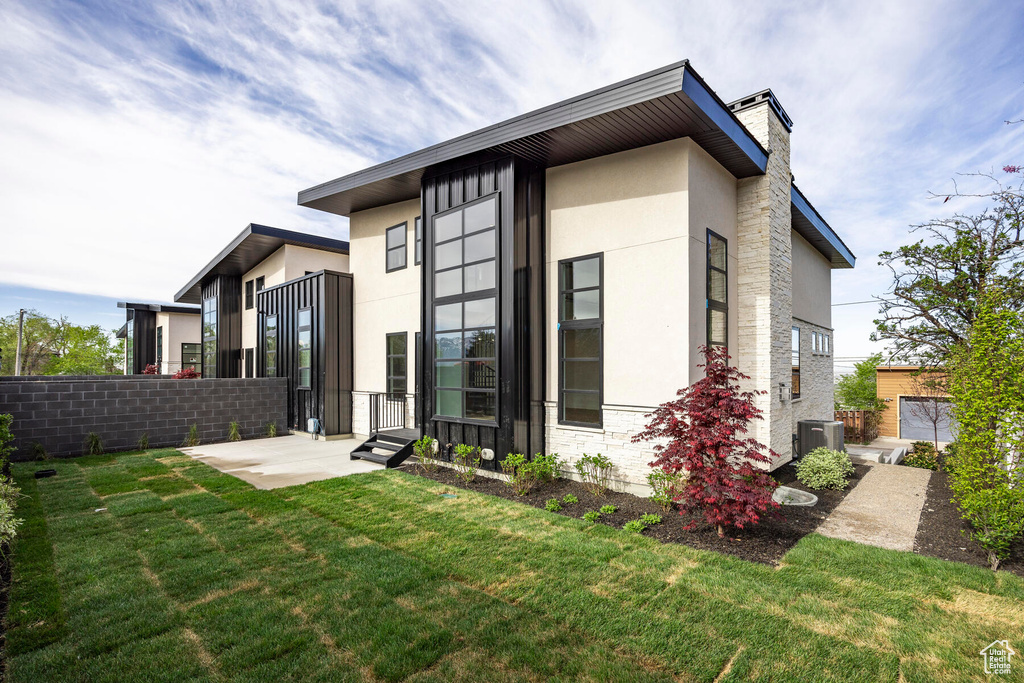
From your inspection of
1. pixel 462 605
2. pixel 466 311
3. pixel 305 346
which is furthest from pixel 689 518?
pixel 305 346

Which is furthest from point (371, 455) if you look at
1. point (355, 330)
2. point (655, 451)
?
point (655, 451)

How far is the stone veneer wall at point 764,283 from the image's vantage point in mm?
7777

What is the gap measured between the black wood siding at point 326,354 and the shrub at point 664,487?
8238 mm

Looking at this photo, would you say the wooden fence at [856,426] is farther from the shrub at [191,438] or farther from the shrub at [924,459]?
the shrub at [191,438]

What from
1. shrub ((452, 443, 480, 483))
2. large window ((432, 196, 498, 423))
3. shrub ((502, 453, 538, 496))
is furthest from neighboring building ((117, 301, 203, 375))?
shrub ((502, 453, 538, 496))

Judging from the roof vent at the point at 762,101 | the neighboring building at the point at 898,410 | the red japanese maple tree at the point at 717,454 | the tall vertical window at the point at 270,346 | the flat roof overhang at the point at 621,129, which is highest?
the roof vent at the point at 762,101

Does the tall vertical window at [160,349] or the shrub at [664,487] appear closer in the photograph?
the shrub at [664,487]

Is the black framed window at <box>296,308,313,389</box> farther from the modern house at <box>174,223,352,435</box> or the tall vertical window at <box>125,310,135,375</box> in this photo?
the tall vertical window at <box>125,310,135,375</box>

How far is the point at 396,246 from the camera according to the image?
1084 cm

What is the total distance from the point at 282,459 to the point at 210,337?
12.1m

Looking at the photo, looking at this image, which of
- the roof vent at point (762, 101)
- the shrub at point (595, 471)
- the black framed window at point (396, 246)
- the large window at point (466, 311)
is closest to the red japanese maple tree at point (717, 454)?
the shrub at point (595, 471)

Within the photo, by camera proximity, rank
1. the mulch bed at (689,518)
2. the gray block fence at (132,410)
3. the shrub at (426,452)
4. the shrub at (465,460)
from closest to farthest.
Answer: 1. the mulch bed at (689,518)
2. the shrub at (465,460)
3. the shrub at (426,452)
4. the gray block fence at (132,410)

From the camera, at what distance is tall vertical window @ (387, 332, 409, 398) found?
10523mm

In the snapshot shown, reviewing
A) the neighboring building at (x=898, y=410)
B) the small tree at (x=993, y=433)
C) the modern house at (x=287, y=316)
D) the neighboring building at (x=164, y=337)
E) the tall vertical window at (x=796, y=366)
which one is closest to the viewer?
the small tree at (x=993, y=433)
